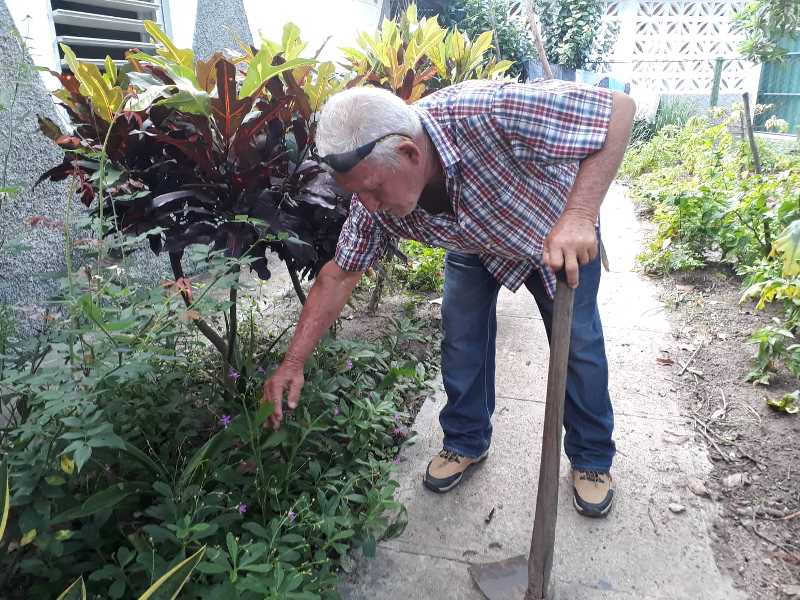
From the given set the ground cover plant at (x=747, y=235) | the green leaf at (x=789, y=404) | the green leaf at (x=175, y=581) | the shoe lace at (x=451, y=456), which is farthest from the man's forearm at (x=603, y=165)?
the green leaf at (x=789, y=404)

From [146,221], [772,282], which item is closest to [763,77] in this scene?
[772,282]

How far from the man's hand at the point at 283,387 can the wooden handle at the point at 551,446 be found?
0.80 meters

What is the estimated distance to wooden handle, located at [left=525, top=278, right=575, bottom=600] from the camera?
1.73 meters

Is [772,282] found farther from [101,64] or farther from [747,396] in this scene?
[101,64]

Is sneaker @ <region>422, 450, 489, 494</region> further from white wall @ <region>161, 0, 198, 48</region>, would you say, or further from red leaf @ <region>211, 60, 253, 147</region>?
white wall @ <region>161, 0, 198, 48</region>

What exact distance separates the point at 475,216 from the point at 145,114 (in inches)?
48.7

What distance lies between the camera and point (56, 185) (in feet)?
11.7

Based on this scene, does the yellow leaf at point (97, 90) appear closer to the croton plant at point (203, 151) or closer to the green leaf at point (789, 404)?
the croton plant at point (203, 151)

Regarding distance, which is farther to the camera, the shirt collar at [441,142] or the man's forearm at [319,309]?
the man's forearm at [319,309]

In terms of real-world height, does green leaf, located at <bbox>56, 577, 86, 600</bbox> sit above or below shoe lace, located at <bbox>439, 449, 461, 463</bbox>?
above

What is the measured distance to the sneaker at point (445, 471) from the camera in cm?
246

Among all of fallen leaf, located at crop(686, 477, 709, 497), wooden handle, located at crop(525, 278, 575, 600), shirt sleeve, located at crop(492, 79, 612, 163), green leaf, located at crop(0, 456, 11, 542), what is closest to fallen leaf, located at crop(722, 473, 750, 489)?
fallen leaf, located at crop(686, 477, 709, 497)

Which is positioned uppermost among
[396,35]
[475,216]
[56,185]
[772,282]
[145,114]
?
[396,35]

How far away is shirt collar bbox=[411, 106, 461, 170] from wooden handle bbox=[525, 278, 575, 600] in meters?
0.49
